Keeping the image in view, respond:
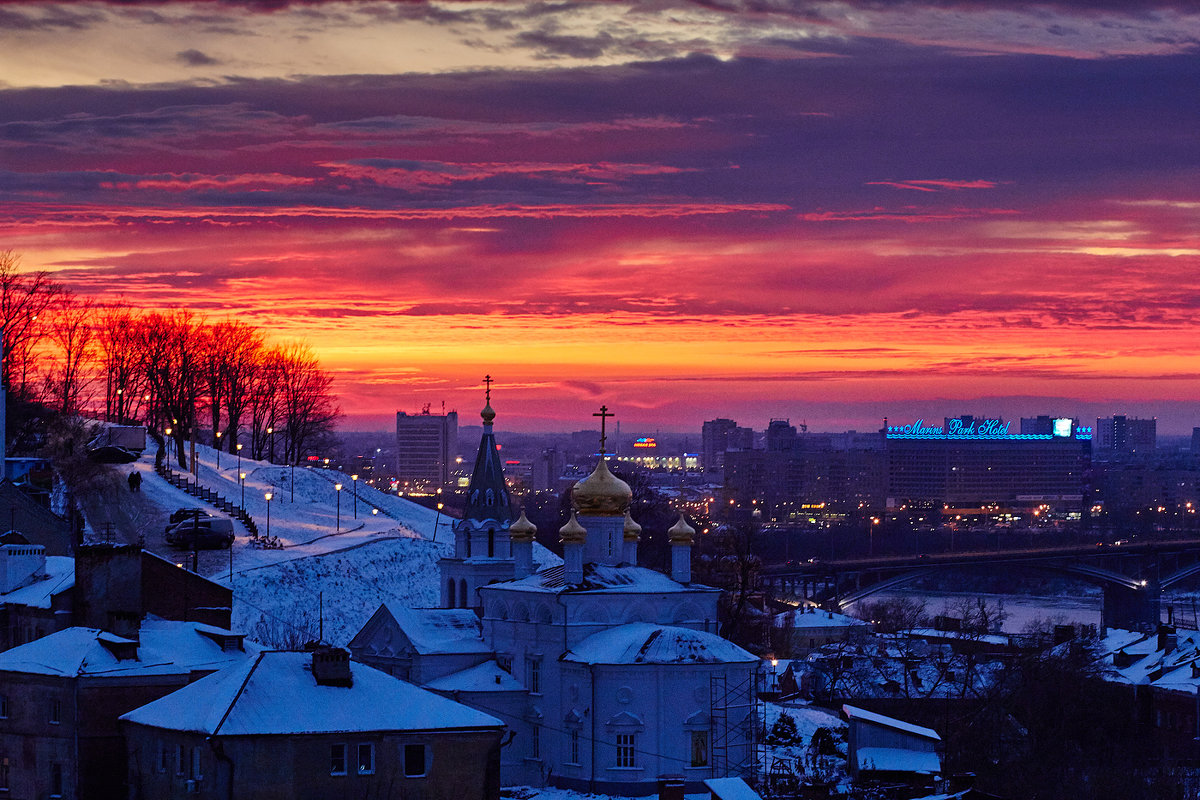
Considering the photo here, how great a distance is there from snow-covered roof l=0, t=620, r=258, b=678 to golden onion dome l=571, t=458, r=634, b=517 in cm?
1481

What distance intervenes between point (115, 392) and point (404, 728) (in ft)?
222

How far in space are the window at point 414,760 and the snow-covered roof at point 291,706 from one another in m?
0.39

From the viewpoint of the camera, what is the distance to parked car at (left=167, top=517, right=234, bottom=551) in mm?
71125

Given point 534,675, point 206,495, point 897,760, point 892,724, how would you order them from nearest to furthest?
point 897,760 < point 892,724 < point 534,675 < point 206,495

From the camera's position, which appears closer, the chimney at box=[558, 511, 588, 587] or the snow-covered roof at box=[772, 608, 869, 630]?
the chimney at box=[558, 511, 588, 587]

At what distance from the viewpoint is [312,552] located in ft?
248

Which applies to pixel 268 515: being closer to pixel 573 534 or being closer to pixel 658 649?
pixel 573 534

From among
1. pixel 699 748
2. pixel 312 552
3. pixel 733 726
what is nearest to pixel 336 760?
pixel 699 748

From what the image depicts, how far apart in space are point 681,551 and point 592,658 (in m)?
6.78

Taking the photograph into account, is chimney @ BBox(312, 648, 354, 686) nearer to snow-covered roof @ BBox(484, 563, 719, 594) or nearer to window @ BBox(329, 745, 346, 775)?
window @ BBox(329, 745, 346, 775)

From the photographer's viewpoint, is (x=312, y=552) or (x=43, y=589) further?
(x=312, y=552)

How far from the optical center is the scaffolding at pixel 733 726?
49969mm

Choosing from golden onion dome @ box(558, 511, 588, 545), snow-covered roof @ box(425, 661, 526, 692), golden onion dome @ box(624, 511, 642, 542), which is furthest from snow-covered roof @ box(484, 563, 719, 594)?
snow-covered roof @ box(425, 661, 526, 692)

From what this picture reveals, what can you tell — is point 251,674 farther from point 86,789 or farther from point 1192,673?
point 1192,673
